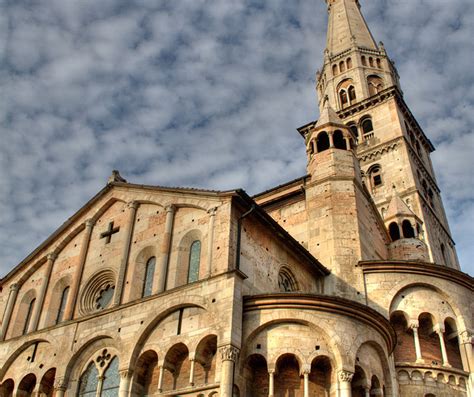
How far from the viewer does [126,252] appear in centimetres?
2120

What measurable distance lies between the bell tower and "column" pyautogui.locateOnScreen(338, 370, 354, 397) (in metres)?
15.6

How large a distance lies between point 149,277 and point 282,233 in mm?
5064

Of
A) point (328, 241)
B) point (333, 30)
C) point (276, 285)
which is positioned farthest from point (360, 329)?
point (333, 30)

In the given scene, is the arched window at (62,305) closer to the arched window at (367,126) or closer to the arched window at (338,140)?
the arched window at (338,140)

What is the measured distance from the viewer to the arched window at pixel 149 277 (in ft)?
65.6

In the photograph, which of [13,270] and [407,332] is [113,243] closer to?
[13,270]

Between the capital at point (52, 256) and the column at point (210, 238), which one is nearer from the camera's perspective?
the column at point (210, 238)

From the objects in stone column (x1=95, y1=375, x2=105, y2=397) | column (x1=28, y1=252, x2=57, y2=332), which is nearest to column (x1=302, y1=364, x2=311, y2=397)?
stone column (x1=95, y1=375, x2=105, y2=397)

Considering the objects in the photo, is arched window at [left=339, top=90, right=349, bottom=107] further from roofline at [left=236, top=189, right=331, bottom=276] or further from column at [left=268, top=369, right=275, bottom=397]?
column at [left=268, top=369, right=275, bottom=397]

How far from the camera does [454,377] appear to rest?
2033cm

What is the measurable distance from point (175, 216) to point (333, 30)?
43584mm

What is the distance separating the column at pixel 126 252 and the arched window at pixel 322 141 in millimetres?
10440

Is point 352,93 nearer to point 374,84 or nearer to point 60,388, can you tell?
point 374,84

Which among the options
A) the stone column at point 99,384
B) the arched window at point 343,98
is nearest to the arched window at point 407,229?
the stone column at point 99,384
